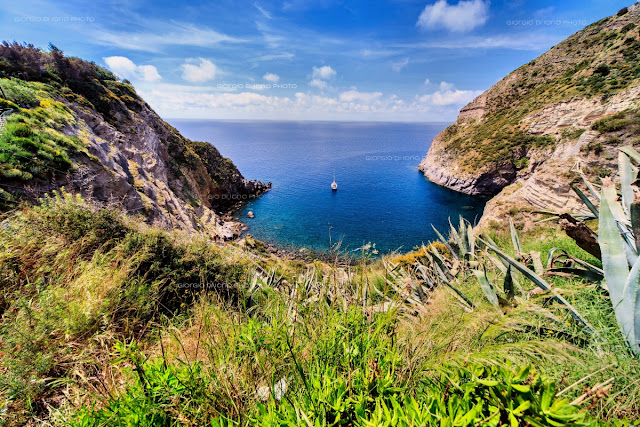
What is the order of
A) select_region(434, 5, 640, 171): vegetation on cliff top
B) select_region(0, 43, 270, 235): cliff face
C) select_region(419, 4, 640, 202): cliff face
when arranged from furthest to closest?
1. select_region(434, 5, 640, 171): vegetation on cliff top
2. select_region(419, 4, 640, 202): cliff face
3. select_region(0, 43, 270, 235): cliff face

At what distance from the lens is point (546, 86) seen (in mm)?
47750

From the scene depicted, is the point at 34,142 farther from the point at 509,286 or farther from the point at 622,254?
the point at 622,254

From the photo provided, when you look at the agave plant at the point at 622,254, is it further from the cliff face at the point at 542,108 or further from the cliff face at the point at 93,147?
the cliff face at the point at 542,108

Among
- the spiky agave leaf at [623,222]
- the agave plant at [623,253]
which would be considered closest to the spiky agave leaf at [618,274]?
the agave plant at [623,253]

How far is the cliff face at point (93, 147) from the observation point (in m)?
10.3

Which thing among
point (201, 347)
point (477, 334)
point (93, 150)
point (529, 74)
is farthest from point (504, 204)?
point (529, 74)

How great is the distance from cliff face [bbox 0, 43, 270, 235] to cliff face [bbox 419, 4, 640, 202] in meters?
30.4

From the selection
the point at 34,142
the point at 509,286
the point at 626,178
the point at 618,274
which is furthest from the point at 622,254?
the point at 34,142

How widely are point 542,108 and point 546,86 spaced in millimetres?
10206

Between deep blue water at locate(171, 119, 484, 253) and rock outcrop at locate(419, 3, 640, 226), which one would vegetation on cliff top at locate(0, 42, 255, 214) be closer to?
deep blue water at locate(171, 119, 484, 253)

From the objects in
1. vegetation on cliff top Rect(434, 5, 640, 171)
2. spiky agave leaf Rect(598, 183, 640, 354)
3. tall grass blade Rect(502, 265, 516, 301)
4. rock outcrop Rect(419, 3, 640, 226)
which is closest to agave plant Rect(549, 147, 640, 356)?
spiky agave leaf Rect(598, 183, 640, 354)

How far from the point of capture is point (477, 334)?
78.9 inches

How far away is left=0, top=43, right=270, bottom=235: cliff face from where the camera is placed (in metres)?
10.3

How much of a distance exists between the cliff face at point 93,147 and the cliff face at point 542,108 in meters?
30.4
